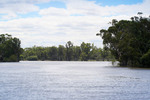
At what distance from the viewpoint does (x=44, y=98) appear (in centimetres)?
2458

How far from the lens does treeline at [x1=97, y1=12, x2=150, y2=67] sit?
74.0 m

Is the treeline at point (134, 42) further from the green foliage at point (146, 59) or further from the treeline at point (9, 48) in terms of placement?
the treeline at point (9, 48)

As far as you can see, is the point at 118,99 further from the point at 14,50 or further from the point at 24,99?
the point at 14,50

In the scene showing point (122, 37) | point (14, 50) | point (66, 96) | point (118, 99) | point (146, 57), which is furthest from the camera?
point (14, 50)

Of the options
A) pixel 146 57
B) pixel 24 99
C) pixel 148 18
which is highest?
pixel 148 18

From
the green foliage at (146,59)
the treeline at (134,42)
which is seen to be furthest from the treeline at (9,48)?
the green foliage at (146,59)

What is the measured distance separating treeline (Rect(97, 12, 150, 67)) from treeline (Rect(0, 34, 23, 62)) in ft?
292

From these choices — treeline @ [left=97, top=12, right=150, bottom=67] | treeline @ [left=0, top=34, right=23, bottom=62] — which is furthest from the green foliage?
treeline @ [left=0, top=34, right=23, bottom=62]

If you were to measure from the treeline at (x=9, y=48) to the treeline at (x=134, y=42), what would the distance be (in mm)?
89037

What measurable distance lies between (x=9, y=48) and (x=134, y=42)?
10216 centimetres

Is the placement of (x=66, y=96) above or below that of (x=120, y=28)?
below

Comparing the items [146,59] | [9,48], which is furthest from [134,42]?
[9,48]

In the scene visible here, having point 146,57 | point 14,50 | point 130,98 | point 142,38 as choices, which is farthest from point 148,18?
point 14,50

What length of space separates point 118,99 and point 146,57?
49.0m
